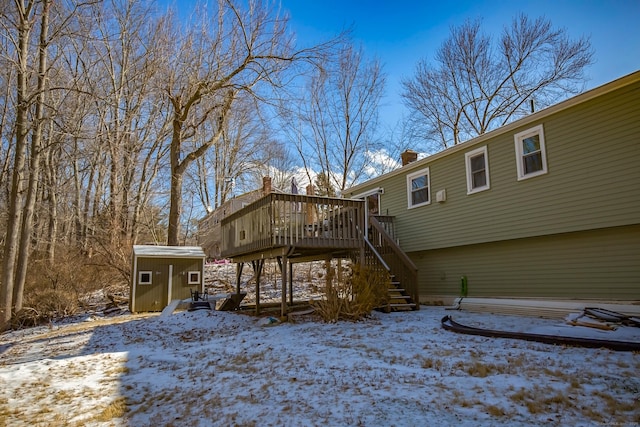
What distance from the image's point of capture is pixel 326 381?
176 inches

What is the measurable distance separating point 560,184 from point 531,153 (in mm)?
1038

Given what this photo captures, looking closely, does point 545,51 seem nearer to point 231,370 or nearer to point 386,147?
point 386,147

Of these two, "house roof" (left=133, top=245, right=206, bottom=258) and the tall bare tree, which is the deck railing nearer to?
"house roof" (left=133, top=245, right=206, bottom=258)

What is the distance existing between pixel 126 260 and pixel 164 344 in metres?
10.4

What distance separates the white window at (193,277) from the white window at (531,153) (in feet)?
34.7

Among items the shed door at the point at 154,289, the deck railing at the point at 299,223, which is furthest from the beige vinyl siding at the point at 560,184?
the shed door at the point at 154,289

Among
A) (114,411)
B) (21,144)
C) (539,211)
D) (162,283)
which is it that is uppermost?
(21,144)

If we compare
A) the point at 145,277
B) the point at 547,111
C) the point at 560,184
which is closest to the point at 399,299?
the point at 560,184

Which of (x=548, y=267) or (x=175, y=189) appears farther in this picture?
(x=175, y=189)

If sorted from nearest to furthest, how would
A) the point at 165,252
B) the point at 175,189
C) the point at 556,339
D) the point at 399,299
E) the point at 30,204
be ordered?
1. the point at 556,339
2. the point at 399,299
3. the point at 30,204
4. the point at 165,252
5. the point at 175,189

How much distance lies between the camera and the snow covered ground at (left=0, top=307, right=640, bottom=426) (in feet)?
11.4

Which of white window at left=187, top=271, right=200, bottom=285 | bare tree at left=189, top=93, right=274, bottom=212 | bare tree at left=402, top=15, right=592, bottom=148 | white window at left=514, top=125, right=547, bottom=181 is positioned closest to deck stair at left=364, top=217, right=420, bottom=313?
white window at left=514, top=125, right=547, bottom=181

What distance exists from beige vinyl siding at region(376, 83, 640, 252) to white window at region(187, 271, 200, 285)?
795cm

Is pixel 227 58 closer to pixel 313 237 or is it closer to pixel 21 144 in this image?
pixel 21 144
